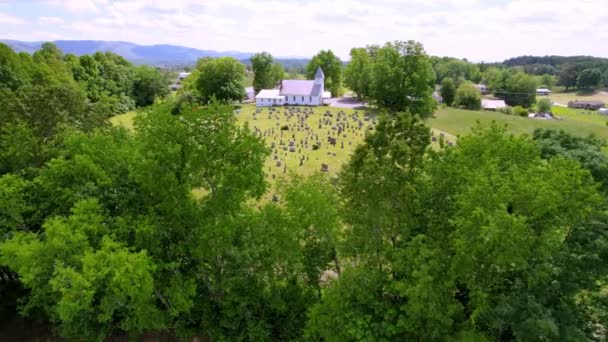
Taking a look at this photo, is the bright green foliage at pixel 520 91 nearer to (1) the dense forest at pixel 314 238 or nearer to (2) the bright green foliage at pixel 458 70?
(2) the bright green foliage at pixel 458 70

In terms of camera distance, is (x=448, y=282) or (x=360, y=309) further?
(x=360, y=309)

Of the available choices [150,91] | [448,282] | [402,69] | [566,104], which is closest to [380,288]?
[448,282]

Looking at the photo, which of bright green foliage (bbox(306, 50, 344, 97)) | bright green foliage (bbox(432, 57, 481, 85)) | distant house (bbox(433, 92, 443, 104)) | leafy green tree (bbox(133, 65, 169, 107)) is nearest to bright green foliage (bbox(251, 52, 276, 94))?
bright green foliage (bbox(306, 50, 344, 97))

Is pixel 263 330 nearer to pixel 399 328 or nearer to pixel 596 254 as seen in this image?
pixel 399 328

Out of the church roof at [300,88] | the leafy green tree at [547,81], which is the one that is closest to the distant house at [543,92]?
the leafy green tree at [547,81]

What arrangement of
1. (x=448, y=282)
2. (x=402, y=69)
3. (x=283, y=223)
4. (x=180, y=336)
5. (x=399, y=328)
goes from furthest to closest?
(x=402, y=69) < (x=180, y=336) < (x=283, y=223) < (x=399, y=328) < (x=448, y=282)

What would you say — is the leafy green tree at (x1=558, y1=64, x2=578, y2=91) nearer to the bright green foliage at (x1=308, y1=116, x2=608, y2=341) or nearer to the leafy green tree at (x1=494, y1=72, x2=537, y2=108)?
the leafy green tree at (x1=494, y1=72, x2=537, y2=108)

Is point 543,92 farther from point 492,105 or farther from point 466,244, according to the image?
point 466,244
